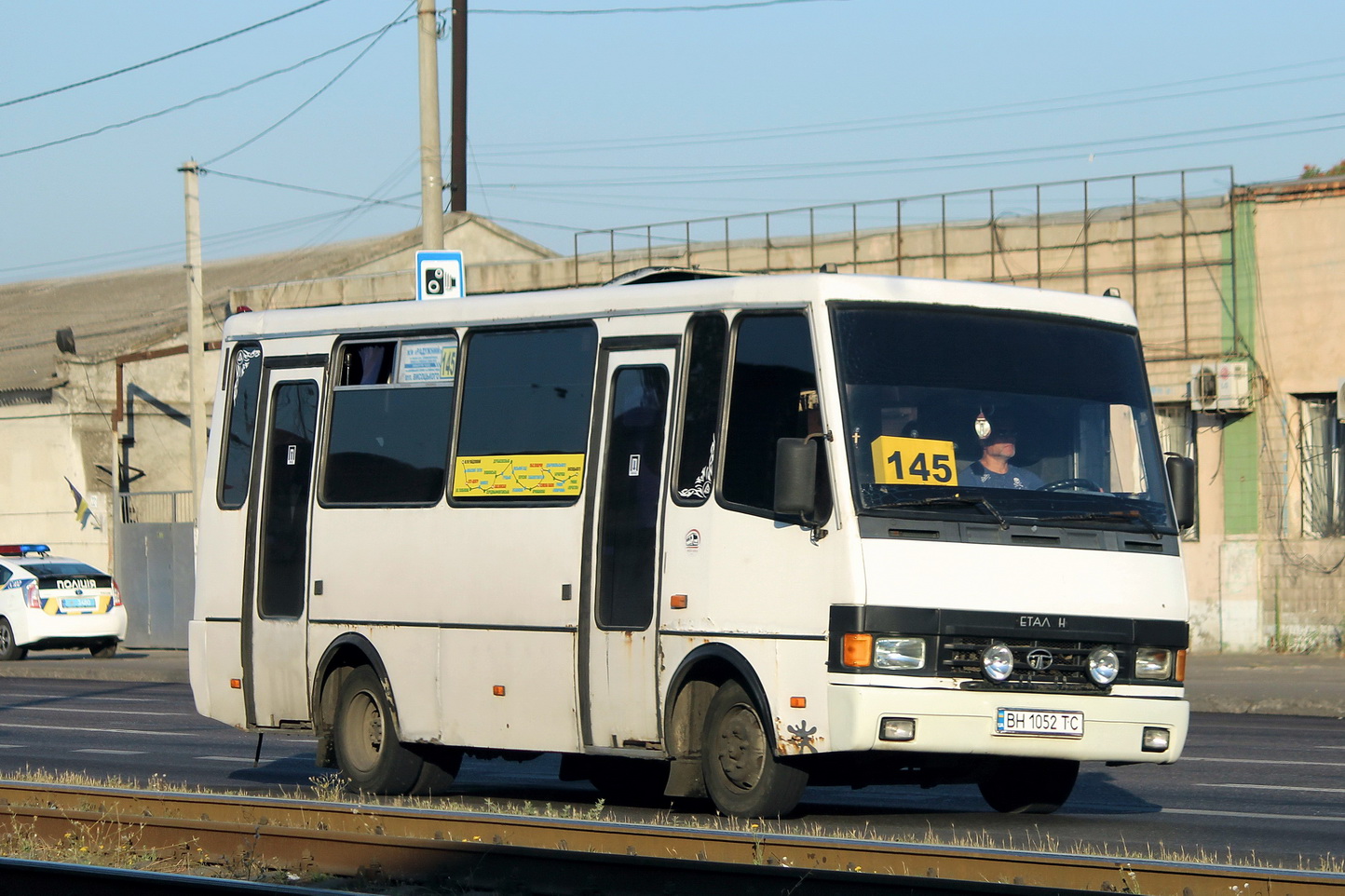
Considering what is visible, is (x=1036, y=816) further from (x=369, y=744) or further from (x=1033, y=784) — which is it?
(x=369, y=744)

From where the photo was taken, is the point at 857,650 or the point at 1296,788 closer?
the point at 857,650

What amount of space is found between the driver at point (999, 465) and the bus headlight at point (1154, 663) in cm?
106

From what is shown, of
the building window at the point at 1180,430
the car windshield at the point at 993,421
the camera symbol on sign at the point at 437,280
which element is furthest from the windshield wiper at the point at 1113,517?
the building window at the point at 1180,430

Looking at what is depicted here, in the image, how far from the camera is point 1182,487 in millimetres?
10953

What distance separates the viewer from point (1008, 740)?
1002cm

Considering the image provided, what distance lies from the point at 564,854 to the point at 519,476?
4.00 m

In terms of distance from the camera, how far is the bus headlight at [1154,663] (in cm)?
1045

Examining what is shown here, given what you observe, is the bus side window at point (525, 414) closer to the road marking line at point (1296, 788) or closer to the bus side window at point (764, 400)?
the bus side window at point (764, 400)

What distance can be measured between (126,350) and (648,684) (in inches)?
1348

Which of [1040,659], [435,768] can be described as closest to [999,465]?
[1040,659]

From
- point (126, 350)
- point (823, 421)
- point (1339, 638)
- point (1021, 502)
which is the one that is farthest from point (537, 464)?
point (126, 350)

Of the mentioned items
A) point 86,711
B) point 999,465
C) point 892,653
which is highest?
point 999,465

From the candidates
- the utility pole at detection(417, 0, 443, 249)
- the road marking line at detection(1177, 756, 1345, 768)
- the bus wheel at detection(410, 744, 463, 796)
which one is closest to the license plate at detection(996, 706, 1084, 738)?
the bus wheel at detection(410, 744, 463, 796)

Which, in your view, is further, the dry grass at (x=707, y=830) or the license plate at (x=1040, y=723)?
the license plate at (x=1040, y=723)
